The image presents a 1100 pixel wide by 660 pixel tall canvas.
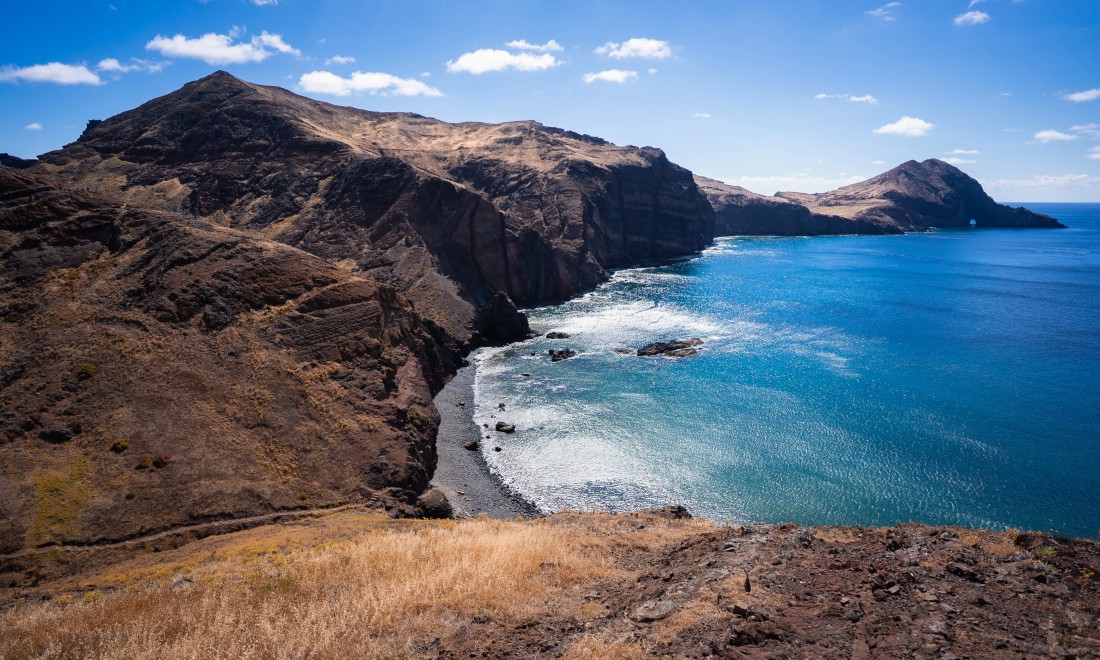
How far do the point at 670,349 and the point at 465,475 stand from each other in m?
39.2

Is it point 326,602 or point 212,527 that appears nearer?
point 326,602

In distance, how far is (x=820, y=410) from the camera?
54.2 m

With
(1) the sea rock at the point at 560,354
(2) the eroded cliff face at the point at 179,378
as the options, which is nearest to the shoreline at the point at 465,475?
(2) the eroded cliff face at the point at 179,378

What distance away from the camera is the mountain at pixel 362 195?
82938 millimetres

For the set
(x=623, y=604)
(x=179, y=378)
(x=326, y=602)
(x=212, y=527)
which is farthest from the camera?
(x=179, y=378)

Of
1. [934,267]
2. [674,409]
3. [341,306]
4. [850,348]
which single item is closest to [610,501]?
[674,409]

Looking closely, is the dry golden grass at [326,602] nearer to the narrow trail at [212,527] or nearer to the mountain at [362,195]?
the narrow trail at [212,527]

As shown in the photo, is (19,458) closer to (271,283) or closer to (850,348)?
(271,283)

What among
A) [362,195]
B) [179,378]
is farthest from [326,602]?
[362,195]

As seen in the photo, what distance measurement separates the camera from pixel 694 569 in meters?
16.8

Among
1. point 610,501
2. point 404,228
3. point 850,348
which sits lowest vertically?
point 610,501

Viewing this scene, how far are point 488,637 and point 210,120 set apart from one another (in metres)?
126

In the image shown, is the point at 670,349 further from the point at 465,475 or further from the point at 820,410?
the point at 465,475

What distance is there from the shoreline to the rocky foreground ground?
62.4ft
